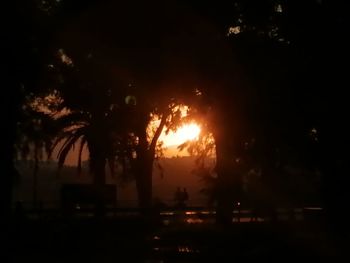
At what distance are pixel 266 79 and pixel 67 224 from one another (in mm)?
8989

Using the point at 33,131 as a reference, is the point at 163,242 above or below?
below

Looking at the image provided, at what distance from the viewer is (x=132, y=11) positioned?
1839 centimetres

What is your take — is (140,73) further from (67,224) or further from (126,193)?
(126,193)

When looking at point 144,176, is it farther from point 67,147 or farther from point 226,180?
point 226,180

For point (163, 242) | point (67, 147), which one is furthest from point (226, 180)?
point (67, 147)

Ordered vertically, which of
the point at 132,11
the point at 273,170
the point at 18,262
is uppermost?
the point at 132,11

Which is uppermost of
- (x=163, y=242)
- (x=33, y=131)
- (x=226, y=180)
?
(x=33, y=131)

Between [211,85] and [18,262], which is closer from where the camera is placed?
[18,262]

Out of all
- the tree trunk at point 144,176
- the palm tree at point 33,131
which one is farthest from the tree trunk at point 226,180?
the tree trunk at point 144,176

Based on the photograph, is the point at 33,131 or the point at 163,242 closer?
the point at 163,242

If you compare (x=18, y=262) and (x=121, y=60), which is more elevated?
(x=121, y=60)

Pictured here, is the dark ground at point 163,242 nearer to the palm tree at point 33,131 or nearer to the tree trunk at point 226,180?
A: the tree trunk at point 226,180

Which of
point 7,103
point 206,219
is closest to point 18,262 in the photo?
point 7,103

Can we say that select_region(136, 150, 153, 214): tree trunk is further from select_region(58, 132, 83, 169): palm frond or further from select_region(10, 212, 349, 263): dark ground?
select_region(10, 212, 349, 263): dark ground
